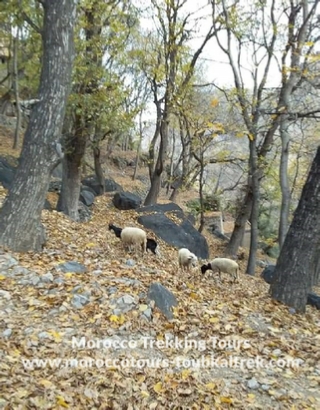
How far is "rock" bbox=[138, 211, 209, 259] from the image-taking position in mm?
12453

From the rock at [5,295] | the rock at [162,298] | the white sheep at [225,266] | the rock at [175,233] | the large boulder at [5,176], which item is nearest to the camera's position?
the rock at [5,295]

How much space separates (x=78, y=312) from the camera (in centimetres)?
487

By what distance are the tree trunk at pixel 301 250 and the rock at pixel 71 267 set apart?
11.6 feet

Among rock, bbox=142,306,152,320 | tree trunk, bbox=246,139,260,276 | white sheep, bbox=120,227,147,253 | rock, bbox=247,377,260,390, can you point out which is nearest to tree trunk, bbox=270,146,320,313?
rock, bbox=247,377,260,390

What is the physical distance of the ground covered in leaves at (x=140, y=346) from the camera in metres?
3.61

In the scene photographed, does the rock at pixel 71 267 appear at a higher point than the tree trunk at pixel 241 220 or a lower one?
lower

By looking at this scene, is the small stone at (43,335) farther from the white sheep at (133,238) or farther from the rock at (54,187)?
the rock at (54,187)

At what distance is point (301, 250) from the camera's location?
20.4 feet

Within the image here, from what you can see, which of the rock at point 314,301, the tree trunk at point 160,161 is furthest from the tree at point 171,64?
the rock at point 314,301

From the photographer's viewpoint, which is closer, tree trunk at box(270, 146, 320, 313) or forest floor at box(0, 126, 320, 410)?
forest floor at box(0, 126, 320, 410)

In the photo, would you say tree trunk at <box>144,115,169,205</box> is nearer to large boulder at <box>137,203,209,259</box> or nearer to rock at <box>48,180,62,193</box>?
large boulder at <box>137,203,209,259</box>

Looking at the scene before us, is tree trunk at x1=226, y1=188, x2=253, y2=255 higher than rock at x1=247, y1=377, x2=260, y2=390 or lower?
higher

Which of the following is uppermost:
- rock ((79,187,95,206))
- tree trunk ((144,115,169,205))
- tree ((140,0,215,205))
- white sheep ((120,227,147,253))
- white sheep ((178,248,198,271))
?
tree ((140,0,215,205))

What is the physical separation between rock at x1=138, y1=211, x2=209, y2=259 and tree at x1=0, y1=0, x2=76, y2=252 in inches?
254
